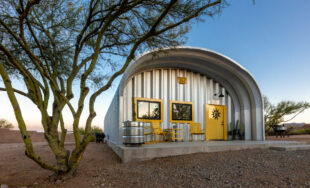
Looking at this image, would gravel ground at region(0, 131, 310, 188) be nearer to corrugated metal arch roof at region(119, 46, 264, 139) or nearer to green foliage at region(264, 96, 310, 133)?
corrugated metal arch roof at region(119, 46, 264, 139)

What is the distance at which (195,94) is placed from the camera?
31.2ft

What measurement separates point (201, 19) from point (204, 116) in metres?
6.35

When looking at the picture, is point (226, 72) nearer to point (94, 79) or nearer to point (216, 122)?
point (216, 122)

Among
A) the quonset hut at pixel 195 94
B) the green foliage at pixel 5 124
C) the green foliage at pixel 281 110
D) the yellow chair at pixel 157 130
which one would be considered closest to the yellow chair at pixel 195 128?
the quonset hut at pixel 195 94

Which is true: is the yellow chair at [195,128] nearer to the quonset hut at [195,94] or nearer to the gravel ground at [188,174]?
the quonset hut at [195,94]

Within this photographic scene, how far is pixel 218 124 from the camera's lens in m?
9.90

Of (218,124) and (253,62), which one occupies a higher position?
(253,62)

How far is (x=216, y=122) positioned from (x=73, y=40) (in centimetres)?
714

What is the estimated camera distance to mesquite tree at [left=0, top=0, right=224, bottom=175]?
3.61 m

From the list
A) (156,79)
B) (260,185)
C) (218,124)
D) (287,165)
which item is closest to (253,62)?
(218,124)

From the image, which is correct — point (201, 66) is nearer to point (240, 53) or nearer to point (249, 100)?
point (240, 53)

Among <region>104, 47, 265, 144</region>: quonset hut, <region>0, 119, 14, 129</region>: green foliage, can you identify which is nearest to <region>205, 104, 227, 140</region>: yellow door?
<region>104, 47, 265, 144</region>: quonset hut

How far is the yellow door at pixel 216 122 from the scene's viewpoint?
31.6 ft

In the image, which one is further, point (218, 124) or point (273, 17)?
point (218, 124)
